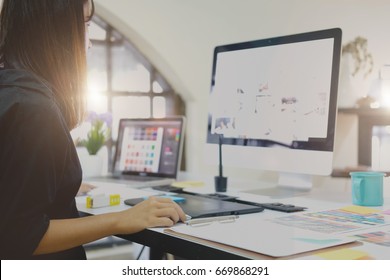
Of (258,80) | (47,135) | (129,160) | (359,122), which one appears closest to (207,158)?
(258,80)

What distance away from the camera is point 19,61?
933 mm

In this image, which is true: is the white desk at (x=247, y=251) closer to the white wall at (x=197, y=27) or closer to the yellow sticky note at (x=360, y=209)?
the yellow sticky note at (x=360, y=209)

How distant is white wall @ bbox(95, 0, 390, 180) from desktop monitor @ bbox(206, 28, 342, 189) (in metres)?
0.97

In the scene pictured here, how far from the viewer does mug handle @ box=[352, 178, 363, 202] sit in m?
1.24

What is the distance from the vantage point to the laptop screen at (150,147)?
187 centimetres

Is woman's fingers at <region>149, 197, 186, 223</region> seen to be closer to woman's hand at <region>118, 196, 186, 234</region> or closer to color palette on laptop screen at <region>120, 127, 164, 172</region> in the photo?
woman's hand at <region>118, 196, 186, 234</region>

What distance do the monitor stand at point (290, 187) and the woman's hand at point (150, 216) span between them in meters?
0.52

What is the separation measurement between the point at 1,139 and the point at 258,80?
2.97 feet

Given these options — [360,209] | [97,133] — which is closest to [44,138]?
[360,209]

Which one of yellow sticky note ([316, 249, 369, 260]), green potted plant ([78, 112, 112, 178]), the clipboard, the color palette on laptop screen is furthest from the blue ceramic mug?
green potted plant ([78, 112, 112, 178])

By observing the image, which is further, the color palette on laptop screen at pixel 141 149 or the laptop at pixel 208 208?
the color palette on laptop screen at pixel 141 149

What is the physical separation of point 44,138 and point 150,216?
10.0 inches

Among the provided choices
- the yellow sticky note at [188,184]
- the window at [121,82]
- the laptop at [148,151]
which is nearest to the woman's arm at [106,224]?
the yellow sticky note at [188,184]
